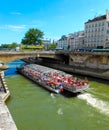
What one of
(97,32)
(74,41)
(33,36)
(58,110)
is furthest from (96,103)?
(74,41)

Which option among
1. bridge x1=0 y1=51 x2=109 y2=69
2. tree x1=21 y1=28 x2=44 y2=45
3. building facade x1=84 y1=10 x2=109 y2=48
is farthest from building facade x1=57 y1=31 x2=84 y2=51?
bridge x1=0 y1=51 x2=109 y2=69

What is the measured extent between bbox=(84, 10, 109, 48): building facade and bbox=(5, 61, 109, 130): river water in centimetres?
4174

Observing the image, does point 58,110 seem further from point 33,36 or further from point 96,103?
point 33,36

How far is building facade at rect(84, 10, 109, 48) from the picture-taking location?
6406 cm

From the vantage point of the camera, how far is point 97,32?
6756 cm

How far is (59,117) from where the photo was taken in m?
17.3

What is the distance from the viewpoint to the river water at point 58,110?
51.7ft

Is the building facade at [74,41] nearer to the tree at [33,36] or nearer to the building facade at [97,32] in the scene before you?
the tree at [33,36]

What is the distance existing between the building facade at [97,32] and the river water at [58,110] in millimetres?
41743

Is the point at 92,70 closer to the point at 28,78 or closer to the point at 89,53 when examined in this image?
the point at 89,53

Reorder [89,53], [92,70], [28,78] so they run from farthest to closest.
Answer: [89,53], [92,70], [28,78]

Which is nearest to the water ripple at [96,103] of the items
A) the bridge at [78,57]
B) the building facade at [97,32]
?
the bridge at [78,57]

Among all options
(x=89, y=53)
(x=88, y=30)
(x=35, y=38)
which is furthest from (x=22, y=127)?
(x=35, y=38)

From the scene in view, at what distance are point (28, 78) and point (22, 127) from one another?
2093 cm
